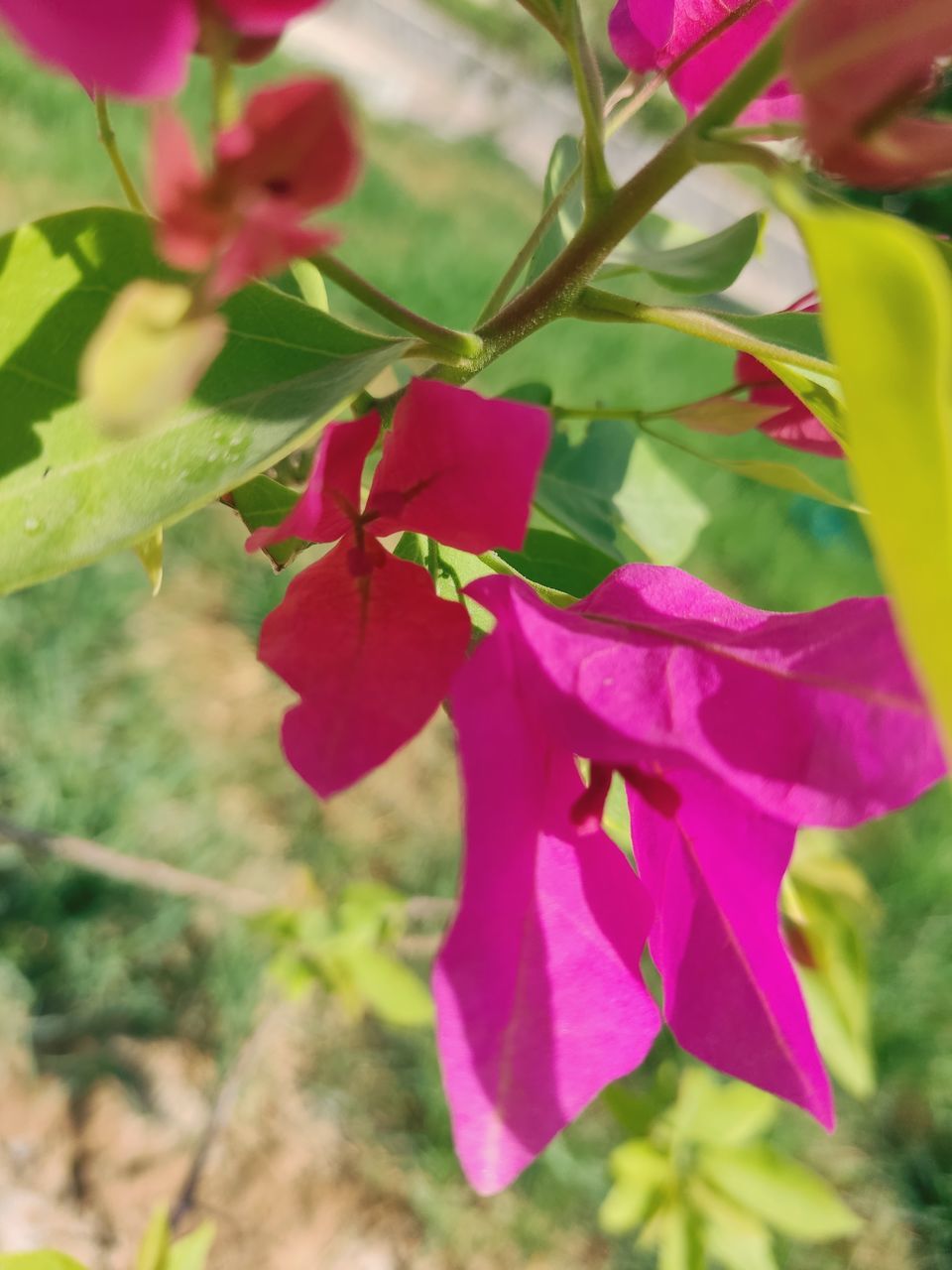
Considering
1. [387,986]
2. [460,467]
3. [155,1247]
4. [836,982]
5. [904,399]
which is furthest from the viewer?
[387,986]

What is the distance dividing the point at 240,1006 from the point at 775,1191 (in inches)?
31.7

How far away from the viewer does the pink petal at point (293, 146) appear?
0.16 m

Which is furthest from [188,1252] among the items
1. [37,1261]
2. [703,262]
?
[703,262]

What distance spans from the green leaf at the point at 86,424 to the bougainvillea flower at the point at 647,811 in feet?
0.22

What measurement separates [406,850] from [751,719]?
157 cm

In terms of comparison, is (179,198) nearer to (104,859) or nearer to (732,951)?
(732,951)

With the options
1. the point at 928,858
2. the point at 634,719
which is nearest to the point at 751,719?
the point at 634,719

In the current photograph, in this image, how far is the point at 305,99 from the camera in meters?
Result: 0.16

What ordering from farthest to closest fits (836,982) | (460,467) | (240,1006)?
(240,1006) < (836,982) < (460,467)

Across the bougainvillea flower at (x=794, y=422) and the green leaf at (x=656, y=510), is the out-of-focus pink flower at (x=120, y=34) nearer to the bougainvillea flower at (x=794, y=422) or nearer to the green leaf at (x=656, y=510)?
the bougainvillea flower at (x=794, y=422)

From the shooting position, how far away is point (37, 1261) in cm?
43

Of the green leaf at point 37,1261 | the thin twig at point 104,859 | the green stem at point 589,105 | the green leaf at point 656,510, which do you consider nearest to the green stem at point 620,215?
the green stem at point 589,105

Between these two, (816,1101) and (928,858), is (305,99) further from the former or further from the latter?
(928,858)

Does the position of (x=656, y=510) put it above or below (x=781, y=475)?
below
